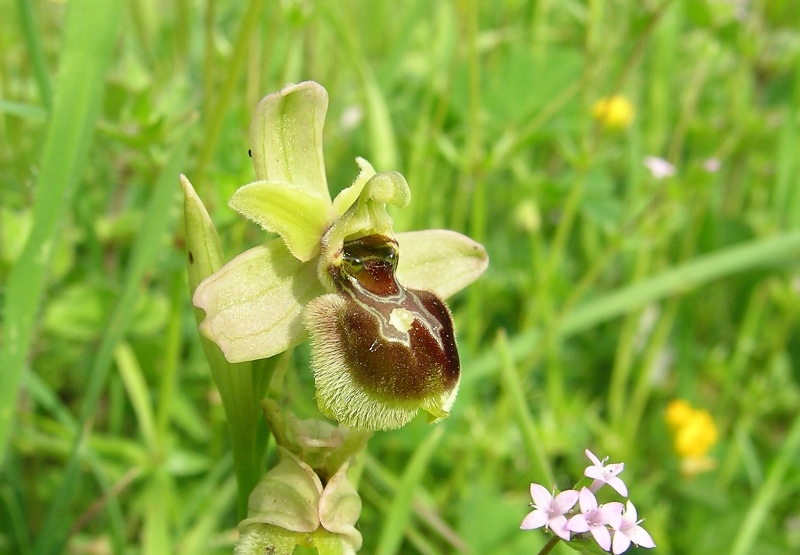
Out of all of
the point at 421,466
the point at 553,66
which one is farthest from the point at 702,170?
the point at 421,466

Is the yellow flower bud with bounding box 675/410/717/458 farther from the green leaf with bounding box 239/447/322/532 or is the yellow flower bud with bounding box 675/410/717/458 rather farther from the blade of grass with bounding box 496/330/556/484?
the green leaf with bounding box 239/447/322/532

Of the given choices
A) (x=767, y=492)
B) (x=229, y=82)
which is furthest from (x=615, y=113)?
(x=229, y=82)

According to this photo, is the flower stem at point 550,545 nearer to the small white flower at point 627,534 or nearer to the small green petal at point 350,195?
the small white flower at point 627,534

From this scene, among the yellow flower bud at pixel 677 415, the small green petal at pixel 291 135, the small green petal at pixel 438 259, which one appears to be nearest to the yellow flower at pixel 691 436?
the yellow flower bud at pixel 677 415

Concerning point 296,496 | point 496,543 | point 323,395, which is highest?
point 323,395

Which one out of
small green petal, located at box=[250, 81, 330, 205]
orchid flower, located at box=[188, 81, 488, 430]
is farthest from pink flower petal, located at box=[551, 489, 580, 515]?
small green petal, located at box=[250, 81, 330, 205]

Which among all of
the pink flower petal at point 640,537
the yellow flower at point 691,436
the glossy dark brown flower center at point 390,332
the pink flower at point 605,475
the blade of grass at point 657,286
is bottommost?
the yellow flower at point 691,436

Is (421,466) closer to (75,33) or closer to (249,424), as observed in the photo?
(249,424)
